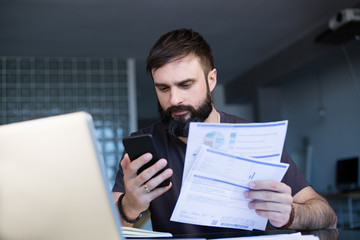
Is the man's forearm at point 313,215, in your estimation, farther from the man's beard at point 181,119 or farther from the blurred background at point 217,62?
the blurred background at point 217,62

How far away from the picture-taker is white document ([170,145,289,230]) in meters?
1.07

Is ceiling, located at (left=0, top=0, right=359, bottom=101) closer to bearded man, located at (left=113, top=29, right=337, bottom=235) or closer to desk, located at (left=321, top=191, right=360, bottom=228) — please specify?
desk, located at (left=321, top=191, right=360, bottom=228)

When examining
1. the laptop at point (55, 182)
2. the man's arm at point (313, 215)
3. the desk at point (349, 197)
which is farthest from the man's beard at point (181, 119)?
the desk at point (349, 197)

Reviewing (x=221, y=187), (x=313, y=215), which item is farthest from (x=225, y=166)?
(x=313, y=215)

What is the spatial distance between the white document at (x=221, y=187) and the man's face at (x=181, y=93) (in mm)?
429

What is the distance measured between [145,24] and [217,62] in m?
2.15

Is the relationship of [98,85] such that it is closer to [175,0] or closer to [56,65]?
[56,65]

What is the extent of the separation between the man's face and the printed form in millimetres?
432

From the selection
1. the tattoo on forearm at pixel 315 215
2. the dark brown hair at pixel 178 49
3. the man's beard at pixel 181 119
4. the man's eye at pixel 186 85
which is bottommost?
the tattoo on forearm at pixel 315 215

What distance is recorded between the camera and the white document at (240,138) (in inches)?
42.1

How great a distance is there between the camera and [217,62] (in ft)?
22.7

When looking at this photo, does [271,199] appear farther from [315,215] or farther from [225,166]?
[315,215]

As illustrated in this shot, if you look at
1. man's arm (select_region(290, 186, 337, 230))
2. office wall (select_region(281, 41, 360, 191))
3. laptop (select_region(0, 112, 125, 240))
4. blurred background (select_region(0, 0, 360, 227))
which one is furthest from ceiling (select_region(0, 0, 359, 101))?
laptop (select_region(0, 112, 125, 240))

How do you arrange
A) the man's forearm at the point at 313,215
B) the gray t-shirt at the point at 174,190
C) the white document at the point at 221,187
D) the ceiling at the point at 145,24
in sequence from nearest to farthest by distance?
the white document at the point at 221,187
the man's forearm at the point at 313,215
the gray t-shirt at the point at 174,190
the ceiling at the point at 145,24
